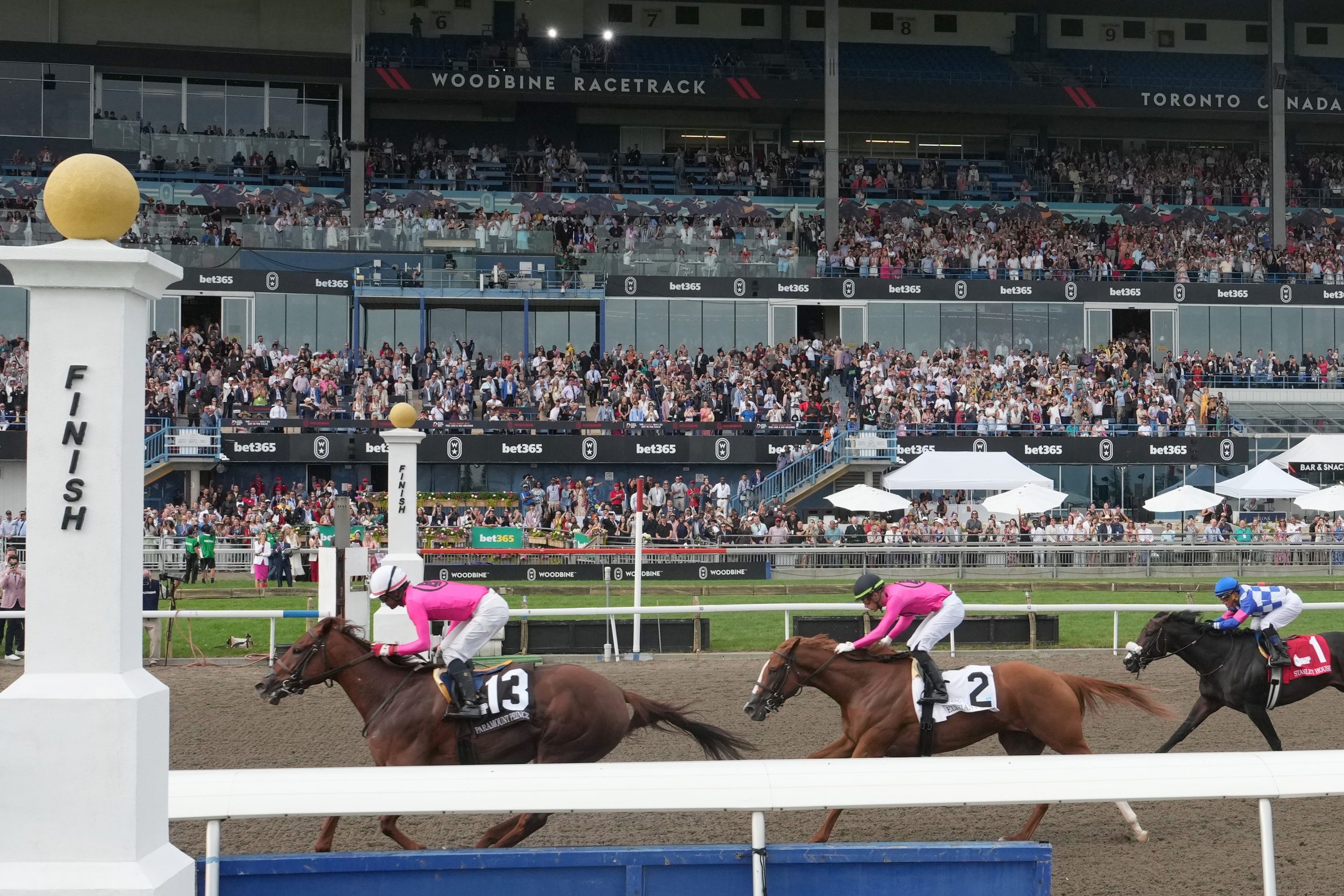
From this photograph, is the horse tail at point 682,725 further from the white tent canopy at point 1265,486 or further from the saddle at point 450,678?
the white tent canopy at point 1265,486

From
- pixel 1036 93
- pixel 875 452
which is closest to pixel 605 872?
pixel 875 452

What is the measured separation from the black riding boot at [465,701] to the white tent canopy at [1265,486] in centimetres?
2452

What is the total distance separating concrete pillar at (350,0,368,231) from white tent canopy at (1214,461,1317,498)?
23.3 metres

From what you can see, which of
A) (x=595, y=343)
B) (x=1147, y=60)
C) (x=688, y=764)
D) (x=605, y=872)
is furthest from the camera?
(x=1147, y=60)

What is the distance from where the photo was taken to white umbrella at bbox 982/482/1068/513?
2702cm

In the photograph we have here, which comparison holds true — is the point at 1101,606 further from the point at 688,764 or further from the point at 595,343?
the point at 595,343

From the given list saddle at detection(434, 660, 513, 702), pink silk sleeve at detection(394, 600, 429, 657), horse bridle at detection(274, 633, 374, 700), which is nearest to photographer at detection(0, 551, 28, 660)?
horse bridle at detection(274, 633, 374, 700)

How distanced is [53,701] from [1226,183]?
48023 millimetres

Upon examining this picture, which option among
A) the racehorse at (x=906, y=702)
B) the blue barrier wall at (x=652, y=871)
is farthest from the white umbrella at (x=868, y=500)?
the blue barrier wall at (x=652, y=871)

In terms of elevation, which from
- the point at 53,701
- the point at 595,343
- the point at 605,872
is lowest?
the point at 605,872

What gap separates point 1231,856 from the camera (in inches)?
294

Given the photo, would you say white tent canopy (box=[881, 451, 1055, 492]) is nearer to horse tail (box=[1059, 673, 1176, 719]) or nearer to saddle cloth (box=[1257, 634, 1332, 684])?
saddle cloth (box=[1257, 634, 1332, 684])

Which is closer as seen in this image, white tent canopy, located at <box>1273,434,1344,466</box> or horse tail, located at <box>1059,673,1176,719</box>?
horse tail, located at <box>1059,673,1176,719</box>

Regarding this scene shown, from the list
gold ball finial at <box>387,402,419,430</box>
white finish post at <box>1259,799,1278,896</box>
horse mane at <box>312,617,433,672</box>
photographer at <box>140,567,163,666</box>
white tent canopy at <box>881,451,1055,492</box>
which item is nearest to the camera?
white finish post at <box>1259,799,1278,896</box>
